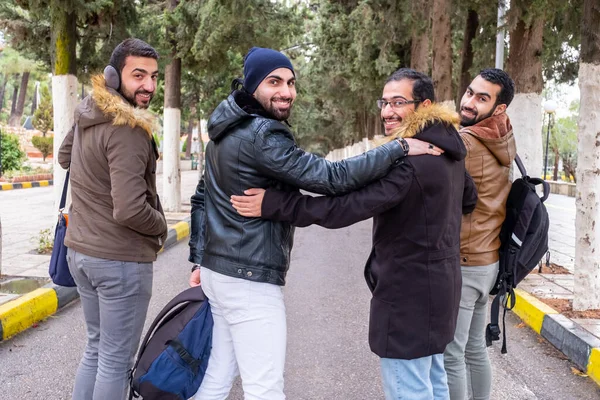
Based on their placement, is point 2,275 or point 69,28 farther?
point 69,28

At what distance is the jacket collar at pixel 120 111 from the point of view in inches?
104

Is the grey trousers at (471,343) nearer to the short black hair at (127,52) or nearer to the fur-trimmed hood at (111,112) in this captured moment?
the fur-trimmed hood at (111,112)

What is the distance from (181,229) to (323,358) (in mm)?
7011

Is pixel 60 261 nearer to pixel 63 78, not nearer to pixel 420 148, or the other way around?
pixel 420 148

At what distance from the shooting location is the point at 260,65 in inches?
92.4

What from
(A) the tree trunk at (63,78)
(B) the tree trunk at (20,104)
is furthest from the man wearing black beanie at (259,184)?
(B) the tree trunk at (20,104)

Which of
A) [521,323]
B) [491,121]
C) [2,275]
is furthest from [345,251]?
[491,121]

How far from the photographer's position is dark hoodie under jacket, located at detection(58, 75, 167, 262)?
262 cm

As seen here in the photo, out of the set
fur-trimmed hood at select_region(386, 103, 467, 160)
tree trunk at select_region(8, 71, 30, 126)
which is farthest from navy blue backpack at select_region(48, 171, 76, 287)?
tree trunk at select_region(8, 71, 30, 126)

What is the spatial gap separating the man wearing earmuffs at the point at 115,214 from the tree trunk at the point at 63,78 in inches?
219

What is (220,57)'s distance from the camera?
1373 centimetres

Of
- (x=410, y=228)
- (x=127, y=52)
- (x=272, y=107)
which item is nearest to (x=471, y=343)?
(x=410, y=228)

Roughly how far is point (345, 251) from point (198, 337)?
759 centimetres

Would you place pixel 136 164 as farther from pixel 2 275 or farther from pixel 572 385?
pixel 2 275
